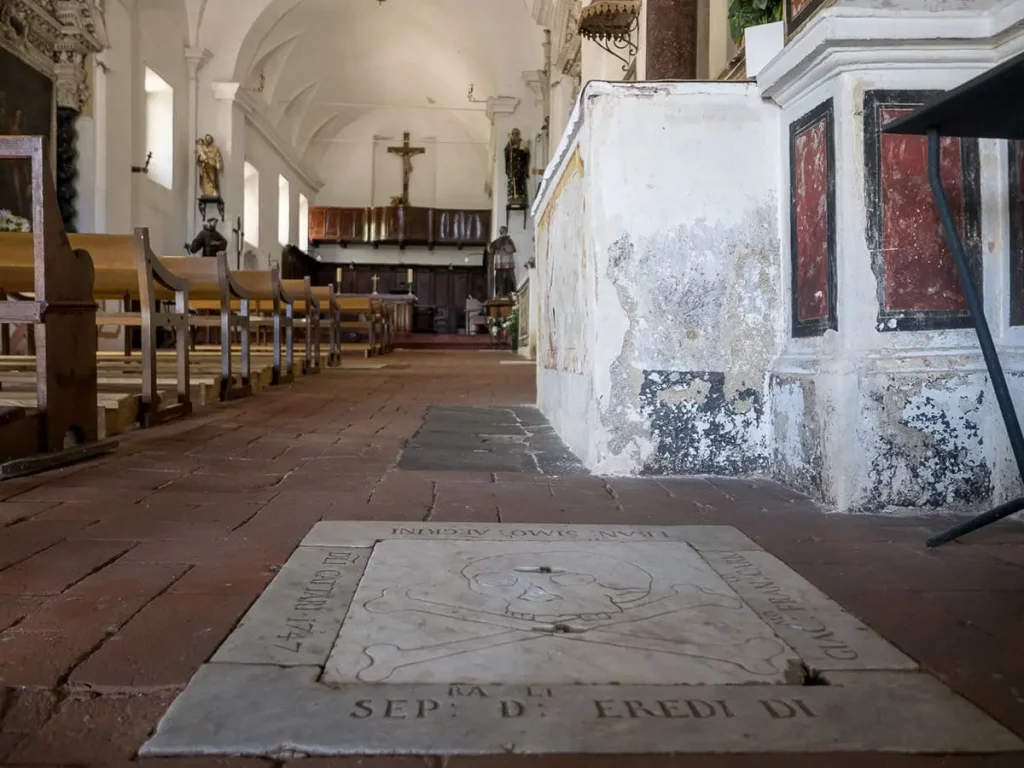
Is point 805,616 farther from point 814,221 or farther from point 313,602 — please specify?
point 814,221

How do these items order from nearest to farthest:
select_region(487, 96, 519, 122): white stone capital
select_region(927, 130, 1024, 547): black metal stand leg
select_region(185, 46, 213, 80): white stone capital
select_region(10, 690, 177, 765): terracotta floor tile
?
select_region(10, 690, 177, 765): terracotta floor tile, select_region(927, 130, 1024, 547): black metal stand leg, select_region(185, 46, 213, 80): white stone capital, select_region(487, 96, 519, 122): white stone capital

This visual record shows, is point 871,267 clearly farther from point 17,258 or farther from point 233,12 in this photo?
point 233,12

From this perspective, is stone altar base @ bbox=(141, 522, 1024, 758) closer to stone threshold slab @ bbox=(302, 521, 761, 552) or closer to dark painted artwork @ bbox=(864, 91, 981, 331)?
stone threshold slab @ bbox=(302, 521, 761, 552)

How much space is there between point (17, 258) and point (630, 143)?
3.47m

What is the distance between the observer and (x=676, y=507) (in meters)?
2.38

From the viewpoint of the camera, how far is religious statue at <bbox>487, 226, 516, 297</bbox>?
1823 cm

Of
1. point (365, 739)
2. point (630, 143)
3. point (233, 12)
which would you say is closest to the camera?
point (365, 739)

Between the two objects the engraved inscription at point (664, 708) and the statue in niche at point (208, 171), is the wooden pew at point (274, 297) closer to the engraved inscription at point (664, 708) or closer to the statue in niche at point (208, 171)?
the engraved inscription at point (664, 708)

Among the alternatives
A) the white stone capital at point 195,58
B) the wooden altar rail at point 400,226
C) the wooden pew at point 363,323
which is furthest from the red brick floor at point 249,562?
the wooden altar rail at point 400,226

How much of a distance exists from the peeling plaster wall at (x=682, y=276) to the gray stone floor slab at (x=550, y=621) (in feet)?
3.34

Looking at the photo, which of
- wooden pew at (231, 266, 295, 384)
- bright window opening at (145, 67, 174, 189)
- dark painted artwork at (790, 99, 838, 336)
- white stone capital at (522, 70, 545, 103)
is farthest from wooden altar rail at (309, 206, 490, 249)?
dark painted artwork at (790, 99, 838, 336)

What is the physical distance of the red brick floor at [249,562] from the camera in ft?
3.56

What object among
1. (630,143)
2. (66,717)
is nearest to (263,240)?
(630,143)

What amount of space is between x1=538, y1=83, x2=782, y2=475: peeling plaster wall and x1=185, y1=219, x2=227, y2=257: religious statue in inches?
514
